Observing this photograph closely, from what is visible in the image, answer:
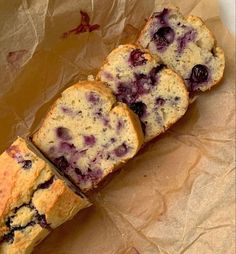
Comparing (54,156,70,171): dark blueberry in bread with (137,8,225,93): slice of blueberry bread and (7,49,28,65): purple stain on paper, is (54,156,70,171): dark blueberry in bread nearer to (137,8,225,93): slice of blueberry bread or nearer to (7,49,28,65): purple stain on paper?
(7,49,28,65): purple stain on paper

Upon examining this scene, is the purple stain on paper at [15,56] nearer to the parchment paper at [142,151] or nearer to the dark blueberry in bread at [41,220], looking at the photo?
the parchment paper at [142,151]

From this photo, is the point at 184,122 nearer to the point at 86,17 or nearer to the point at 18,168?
the point at 86,17

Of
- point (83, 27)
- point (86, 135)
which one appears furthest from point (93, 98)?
point (83, 27)

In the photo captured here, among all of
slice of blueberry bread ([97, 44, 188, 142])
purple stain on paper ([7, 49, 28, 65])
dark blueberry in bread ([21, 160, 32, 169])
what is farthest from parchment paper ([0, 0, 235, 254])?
dark blueberry in bread ([21, 160, 32, 169])

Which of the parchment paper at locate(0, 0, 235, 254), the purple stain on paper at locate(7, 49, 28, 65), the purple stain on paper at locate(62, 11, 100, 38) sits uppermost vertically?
the purple stain on paper at locate(7, 49, 28, 65)

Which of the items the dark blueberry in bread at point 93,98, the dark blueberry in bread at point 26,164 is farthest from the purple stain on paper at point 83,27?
the dark blueberry in bread at point 26,164

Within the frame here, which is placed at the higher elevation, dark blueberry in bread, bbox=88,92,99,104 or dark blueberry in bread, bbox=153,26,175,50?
dark blueberry in bread, bbox=88,92,99,104

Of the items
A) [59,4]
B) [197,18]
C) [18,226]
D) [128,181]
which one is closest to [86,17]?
[59,4]
